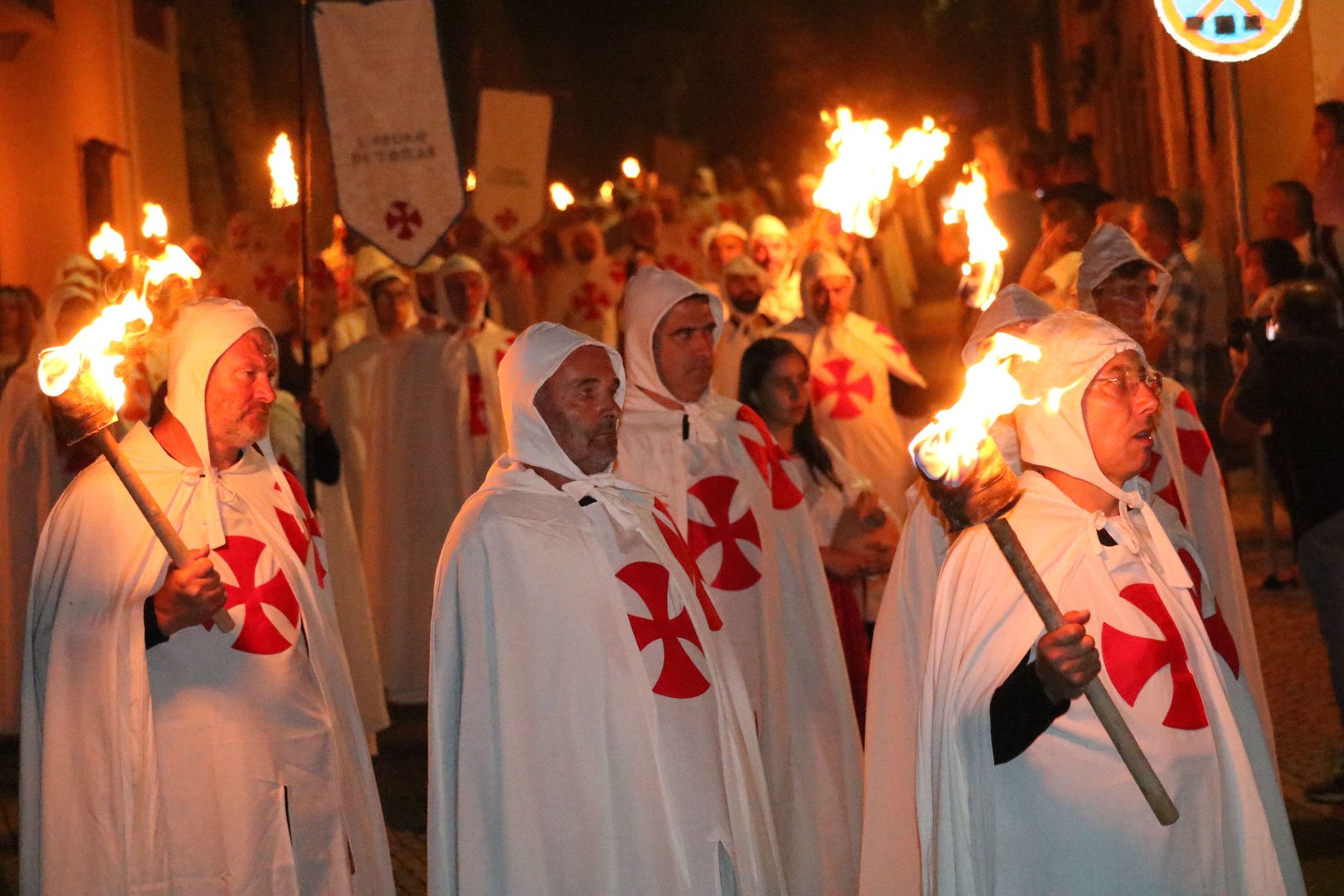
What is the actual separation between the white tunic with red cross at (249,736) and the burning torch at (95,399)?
51 centimetres

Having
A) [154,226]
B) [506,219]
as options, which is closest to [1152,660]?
[154,226]

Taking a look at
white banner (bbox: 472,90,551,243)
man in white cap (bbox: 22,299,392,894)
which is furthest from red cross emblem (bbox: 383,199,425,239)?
white banner (bbox: 472,90,551,243)

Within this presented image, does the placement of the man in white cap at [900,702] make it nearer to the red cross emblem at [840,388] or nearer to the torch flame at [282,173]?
the red cross emblem at [840,388]

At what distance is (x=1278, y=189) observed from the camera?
11.6 metres

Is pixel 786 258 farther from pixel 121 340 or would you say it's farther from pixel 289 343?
pixel 121 340

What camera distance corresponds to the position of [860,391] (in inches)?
388

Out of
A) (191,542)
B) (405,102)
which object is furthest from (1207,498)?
(405,102)

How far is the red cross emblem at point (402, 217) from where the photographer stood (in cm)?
957

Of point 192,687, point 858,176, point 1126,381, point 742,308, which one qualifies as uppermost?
point 858,176

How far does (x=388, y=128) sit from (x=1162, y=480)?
5.03 meters

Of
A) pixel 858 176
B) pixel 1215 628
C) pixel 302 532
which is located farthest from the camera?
pixel 858 176

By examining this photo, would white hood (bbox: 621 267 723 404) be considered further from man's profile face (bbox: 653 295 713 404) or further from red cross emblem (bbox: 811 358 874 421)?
red cross emblem (bbox: 811 358 874 421)

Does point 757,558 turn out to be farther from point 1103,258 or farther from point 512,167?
point 512,167

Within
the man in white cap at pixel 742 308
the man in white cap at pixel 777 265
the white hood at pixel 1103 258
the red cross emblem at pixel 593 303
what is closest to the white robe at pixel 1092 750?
the white hood at pixel 1103 258
